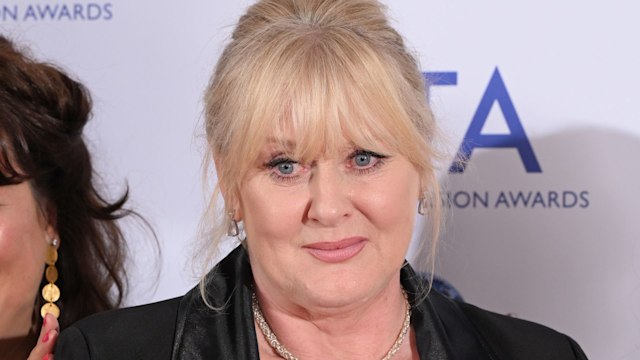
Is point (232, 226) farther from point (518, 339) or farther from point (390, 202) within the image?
point (518, 339)

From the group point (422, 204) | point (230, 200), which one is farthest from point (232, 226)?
point (422, 204)

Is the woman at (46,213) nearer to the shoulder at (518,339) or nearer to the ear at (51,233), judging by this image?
the ear at (51,233)

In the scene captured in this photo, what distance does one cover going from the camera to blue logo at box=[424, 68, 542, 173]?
79.0 inches

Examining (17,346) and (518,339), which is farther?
(17,346)

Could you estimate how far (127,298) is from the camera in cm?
211

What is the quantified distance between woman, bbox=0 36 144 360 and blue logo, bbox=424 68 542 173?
2.12ft

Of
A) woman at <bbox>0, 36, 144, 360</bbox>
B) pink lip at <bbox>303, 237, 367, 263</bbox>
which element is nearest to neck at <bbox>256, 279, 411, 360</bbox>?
pink lip at <bbox>303, 237, 367, 263</bbox>

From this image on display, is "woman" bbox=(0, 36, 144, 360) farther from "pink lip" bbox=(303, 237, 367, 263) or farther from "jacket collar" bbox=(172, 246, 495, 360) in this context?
"pink lip" bbox=(303, 237, 367, 263)

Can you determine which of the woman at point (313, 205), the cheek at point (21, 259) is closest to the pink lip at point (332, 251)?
the woman at point (313, 205)

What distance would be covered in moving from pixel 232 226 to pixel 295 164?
0.64ft

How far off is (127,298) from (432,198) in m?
0.75

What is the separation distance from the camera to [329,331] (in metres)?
1.58

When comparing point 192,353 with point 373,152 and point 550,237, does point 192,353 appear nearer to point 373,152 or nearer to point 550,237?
point 373,152

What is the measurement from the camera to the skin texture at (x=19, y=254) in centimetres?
175
